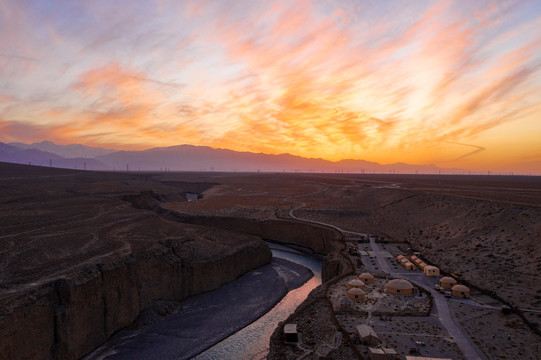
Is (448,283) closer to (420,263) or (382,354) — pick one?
(420,263)

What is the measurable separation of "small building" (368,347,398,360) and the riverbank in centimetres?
1687

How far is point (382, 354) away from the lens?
72.6 ft

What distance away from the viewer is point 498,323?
90.6 ft

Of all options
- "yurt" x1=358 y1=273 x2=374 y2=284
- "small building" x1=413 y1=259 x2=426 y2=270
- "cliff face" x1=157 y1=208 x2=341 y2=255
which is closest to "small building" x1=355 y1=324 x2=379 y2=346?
"yurt" x1=358 y1=273 x2=374 y2=284

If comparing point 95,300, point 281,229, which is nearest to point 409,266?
point 281,229

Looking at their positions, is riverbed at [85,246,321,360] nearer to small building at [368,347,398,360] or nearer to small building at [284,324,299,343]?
small building at [284,324,299,343]

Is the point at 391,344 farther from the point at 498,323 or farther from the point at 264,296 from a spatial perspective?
the point at 264,296

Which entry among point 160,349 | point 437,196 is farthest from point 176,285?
point 437,196

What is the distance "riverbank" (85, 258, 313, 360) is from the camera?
1219 inches

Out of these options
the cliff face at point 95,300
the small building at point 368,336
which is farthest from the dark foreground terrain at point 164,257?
the small building at point 368,336

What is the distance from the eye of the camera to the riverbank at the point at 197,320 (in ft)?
102

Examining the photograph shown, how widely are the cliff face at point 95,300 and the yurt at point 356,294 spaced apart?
20523 millimetres

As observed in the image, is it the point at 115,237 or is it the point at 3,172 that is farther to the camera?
the point at 3,172

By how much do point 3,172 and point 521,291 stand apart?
563 ft
